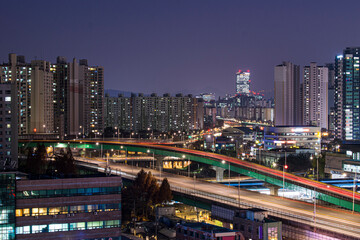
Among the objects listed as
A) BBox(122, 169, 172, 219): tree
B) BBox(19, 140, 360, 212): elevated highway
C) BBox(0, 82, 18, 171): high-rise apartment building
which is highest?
BBox(0, 82, 18, 171): high-rise apartment building

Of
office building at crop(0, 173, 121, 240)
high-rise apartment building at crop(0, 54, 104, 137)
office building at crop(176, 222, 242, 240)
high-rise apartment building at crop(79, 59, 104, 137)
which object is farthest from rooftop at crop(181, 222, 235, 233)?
high-rise apartment building at crop(79, 59, 104, 137)

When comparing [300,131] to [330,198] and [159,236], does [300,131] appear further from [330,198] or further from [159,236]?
[159,236]

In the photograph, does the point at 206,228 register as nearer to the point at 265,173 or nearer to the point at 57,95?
the point at 265,173

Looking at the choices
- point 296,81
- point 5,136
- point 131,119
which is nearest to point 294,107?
point 296,81

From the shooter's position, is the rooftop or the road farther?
the road

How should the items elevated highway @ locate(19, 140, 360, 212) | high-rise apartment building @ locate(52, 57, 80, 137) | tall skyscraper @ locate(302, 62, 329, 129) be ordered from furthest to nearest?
tall skyscraper @ locate(302, 62, 329, 129) < high-rise apartment building @ locate(52, 57, 80, 137) < elevated highway @ locate(19, 140, 360, 212)

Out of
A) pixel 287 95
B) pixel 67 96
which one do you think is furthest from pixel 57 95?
pixel 287 95

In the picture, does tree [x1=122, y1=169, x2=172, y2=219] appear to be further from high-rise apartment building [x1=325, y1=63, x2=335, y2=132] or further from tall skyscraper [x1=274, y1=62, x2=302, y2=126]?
high-rise apartment building [x1=325, y1=63, x2=335, y2=132]

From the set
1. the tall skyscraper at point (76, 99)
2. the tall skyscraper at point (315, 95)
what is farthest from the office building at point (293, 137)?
the tall skyscraper at point (315, 95)
